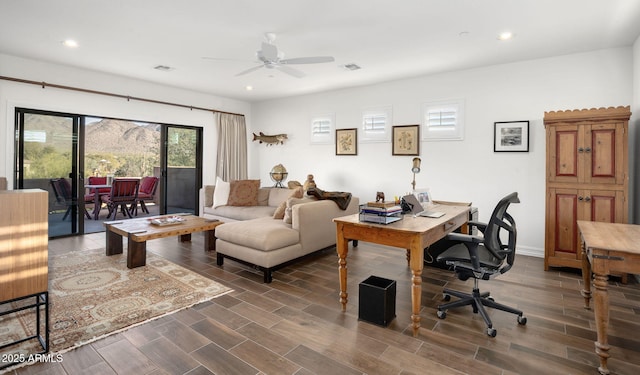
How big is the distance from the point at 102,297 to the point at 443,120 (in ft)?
15.8

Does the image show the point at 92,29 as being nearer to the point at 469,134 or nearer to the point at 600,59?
the point at 469,134

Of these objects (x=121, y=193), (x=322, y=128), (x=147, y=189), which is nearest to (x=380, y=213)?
(x=322, y=128)

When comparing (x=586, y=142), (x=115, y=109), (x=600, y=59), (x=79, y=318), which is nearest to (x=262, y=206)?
(x=115, y=109)

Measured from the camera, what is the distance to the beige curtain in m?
7.09

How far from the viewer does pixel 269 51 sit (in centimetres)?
351

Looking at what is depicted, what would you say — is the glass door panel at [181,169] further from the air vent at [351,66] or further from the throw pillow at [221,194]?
the air vent at [351,66]

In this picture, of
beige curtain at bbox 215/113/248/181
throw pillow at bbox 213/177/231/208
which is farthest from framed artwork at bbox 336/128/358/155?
beige curtain at bbox 215/113/248/181

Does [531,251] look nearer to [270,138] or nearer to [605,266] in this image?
[605,266]

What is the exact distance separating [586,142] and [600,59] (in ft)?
4.15

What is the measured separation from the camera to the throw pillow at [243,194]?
5586 millimetres

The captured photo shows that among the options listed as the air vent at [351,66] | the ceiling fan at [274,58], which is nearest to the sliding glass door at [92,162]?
the ceiling fan at [274,58]

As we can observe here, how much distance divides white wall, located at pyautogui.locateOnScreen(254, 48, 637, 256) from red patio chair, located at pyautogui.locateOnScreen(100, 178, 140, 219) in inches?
159

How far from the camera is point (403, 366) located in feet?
6.32

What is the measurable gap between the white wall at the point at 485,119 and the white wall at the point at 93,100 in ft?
8.31
